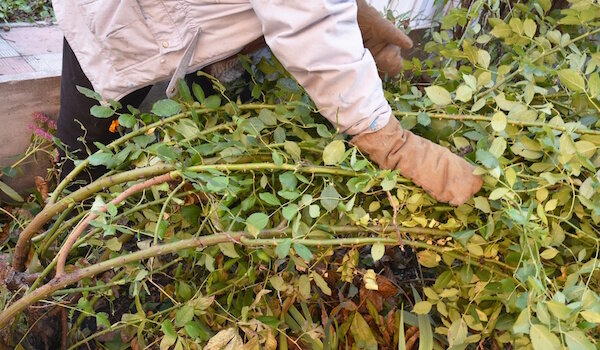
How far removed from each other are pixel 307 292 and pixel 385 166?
0.32m

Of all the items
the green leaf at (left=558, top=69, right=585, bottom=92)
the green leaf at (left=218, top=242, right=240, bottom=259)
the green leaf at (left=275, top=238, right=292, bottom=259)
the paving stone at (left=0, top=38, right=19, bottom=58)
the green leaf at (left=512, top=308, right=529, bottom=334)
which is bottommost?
the paving stone at (left=0, top=38, right=19, bottom=58)

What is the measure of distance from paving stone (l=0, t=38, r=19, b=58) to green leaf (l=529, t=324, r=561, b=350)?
78.3 inches

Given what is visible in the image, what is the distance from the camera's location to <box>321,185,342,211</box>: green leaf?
99 centimetres

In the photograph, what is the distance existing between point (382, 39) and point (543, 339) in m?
0.92

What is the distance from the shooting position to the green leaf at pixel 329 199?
3.25 feet

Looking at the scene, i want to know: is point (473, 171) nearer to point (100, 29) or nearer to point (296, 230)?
point (296, 230)

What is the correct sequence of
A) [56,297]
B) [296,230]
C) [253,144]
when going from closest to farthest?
[296,230]
[253,144]
[56,297]

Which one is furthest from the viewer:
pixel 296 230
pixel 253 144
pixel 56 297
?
pixel 56 297

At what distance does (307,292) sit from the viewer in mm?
1162

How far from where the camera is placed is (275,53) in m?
1.10

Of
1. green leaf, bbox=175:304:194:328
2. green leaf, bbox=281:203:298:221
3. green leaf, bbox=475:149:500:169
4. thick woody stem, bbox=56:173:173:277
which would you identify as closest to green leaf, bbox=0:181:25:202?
thick woody stem, bbox=56:173:173:277

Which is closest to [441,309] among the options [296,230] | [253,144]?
[296,230]

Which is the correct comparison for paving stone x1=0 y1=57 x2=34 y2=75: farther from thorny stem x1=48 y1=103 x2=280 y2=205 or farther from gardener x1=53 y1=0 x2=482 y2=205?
thorny stem x1=48 y1=103 x2=280 y2=205

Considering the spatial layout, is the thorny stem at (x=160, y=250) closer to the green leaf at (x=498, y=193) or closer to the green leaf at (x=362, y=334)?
the green leaf at (x=498, y=193)
